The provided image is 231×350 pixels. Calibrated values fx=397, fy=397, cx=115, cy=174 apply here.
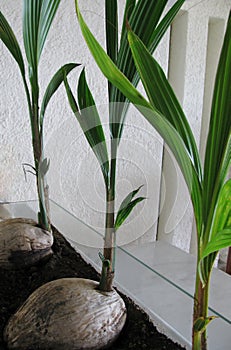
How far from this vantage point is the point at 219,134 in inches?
13.5

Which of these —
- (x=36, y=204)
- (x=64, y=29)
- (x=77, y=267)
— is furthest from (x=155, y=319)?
(x=64, y=29)

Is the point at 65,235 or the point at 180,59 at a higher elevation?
the point at 180,59

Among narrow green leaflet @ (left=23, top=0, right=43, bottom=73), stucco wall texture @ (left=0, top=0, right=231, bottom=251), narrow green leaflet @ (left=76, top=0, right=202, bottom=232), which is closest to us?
narrow green leaflet @ (left=76, top=0, right=202, bottom=232)

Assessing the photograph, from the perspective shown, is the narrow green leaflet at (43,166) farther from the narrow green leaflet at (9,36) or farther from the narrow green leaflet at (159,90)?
the narrow green leaflet at (159,90)

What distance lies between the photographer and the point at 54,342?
468 mm

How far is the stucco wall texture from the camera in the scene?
2.65 feet

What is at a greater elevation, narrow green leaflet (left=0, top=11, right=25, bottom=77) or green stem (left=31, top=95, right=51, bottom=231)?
narrow green leaflet (left=0, top=11, right=25, bottom=77)

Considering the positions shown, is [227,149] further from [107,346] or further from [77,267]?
[77,267]

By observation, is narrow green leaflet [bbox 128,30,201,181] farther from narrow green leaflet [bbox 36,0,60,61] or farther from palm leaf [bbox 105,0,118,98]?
narrow green leaflet [bbox 36,0,60,61]

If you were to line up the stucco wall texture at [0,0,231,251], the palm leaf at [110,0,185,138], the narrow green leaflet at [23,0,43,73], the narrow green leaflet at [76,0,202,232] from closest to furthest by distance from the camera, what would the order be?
the narrow green leaflet at [76,0,202,232] < the palm leaf at [110,0,185,138] < the narrow green leaflet at [23,0,43,73] < the stucco wall texture at [0,0,231,251]

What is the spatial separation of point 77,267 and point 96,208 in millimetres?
208

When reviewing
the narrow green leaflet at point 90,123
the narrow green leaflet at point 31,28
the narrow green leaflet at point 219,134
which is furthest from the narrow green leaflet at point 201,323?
the narrow green leaflet at point 31,28

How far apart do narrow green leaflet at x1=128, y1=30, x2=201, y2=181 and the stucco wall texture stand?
0.18m

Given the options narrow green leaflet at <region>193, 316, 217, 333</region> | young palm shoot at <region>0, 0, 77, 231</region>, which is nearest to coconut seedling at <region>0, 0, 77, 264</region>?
young palm shoot at <region>0, 0, 77, 231</region>
